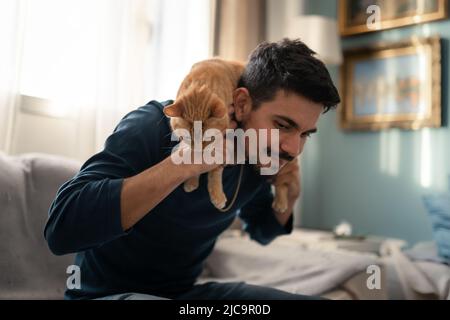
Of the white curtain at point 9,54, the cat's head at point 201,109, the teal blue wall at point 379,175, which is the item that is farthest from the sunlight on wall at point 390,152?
the white curtain at point 9,54

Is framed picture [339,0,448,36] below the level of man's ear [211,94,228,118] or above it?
above

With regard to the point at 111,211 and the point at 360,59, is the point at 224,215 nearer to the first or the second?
the point at 111,211

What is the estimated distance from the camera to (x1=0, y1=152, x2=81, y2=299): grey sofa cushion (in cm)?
89

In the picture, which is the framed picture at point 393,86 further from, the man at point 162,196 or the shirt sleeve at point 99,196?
the shirt sleeve at point 99,196

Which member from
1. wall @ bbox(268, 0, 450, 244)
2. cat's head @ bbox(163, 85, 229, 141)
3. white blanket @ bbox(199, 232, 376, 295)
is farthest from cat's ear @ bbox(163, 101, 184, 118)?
wall @ bbox(268, 0, 450, 244)

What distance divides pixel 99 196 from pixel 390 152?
5.27ft

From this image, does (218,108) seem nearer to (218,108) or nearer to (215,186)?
(218,108)

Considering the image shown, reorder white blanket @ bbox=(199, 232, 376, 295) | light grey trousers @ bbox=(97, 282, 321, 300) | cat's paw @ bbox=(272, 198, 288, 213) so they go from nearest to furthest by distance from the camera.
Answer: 1. light grey trousers @ bbox=(97, 282, 321, 300)
2. cat's paw @ bbox=(272, 198, 288, 213)
3. white blanket @ bbox=(199, 232, 376, 295)

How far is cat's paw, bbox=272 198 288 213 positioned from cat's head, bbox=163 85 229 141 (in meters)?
0.32

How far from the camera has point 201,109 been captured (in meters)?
0.70

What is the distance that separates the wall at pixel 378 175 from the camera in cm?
185

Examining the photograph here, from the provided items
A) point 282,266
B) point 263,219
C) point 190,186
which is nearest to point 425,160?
point 282,266

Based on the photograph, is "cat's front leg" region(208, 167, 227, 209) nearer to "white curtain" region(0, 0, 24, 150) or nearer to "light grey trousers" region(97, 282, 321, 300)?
"light grey trousers" region(97, 282, 321, 300)

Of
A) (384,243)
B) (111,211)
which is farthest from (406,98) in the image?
(111,211)
